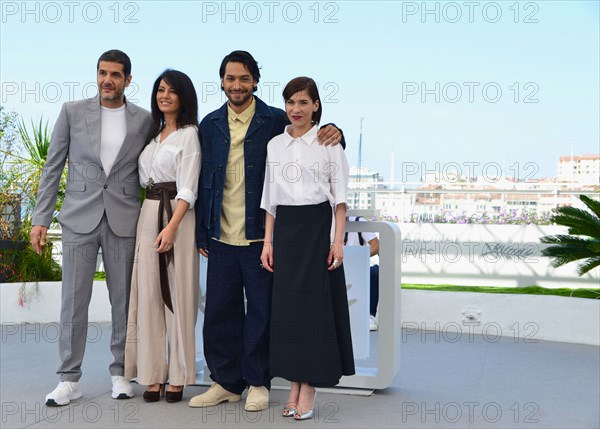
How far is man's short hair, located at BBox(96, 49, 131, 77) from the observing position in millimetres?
3900

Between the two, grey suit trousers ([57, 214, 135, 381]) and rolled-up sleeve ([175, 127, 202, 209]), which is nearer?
rolled-up sleeve ([175, 127, 202, 209])

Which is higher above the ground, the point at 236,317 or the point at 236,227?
the point at 236,227

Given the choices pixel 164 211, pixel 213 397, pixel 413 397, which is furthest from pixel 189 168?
pixel 413 397

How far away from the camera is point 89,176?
3.93 metres

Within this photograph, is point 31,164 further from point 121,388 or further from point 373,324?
point 121,388

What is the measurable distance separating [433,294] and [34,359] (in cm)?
319

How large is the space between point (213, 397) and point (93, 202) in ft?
3.62

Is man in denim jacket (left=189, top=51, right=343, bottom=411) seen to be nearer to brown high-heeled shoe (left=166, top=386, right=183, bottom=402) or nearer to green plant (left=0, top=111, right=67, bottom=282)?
brown high-heeled shoe (left=166, top=386, right=183, bottom=402)

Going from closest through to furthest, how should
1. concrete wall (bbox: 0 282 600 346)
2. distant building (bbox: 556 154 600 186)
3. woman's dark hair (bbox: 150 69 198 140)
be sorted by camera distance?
woman's dark hair (bbox: 150 69 198 140)
concrete wall (bbox: 0 282 600 346)
distant building (bbox: 556 154 600 186)

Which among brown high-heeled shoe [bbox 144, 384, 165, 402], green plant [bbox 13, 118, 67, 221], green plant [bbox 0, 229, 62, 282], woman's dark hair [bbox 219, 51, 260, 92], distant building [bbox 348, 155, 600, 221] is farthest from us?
distant building [bbox 348, 155, 600, 221]

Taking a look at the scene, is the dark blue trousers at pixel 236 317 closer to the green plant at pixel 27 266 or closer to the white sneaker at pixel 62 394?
the white sneaker at pixel 62 394

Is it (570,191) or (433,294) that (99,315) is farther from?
(570,191)

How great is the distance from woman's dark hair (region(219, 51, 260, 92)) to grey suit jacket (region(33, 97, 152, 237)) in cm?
52

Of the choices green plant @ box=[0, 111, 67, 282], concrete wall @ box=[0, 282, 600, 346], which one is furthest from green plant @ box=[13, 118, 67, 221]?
concrete wall @ box=[0, 282, 600, 346]
